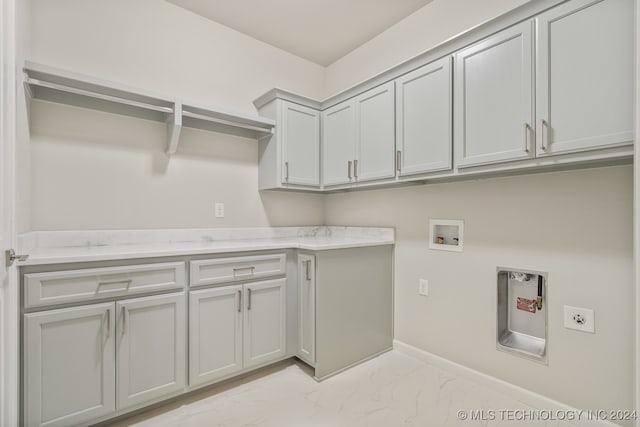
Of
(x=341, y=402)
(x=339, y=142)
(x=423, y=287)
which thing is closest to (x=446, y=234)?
(x=423, y=287)

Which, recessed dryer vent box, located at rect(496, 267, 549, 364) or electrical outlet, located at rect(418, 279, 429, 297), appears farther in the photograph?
electrical outlet, located at rect(418, 279, 429, 297)

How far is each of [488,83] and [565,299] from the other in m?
1.25

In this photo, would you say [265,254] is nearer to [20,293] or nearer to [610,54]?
[20,293]

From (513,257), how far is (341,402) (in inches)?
53.6

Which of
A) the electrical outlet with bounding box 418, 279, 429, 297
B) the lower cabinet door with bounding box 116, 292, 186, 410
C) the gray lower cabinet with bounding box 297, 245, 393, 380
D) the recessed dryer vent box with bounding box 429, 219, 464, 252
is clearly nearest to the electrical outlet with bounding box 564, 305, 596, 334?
the recessed dryer vent box with bounding box 429, 219, 464, 252

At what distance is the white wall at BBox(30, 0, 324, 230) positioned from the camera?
185 centimetres

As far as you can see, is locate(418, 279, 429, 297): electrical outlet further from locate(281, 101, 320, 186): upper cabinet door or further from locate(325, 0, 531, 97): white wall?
locate(325, 0, 531, 97): white wall

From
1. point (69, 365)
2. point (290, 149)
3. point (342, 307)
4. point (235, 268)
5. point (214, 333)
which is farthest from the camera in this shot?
point (290, 149)

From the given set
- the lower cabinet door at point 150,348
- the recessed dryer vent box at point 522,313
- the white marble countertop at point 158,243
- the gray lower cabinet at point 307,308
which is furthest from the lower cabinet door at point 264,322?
the recessed dryer vent box at point 522,313

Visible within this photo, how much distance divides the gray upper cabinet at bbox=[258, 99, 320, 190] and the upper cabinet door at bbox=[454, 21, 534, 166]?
1276 mm

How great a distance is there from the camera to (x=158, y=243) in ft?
7.09

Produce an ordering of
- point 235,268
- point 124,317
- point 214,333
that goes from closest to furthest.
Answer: point 124,317 < point 214,333 < point 235,268

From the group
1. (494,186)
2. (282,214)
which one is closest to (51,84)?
(282,214)

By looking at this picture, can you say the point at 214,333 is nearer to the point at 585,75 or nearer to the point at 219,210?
the point at 219,210
